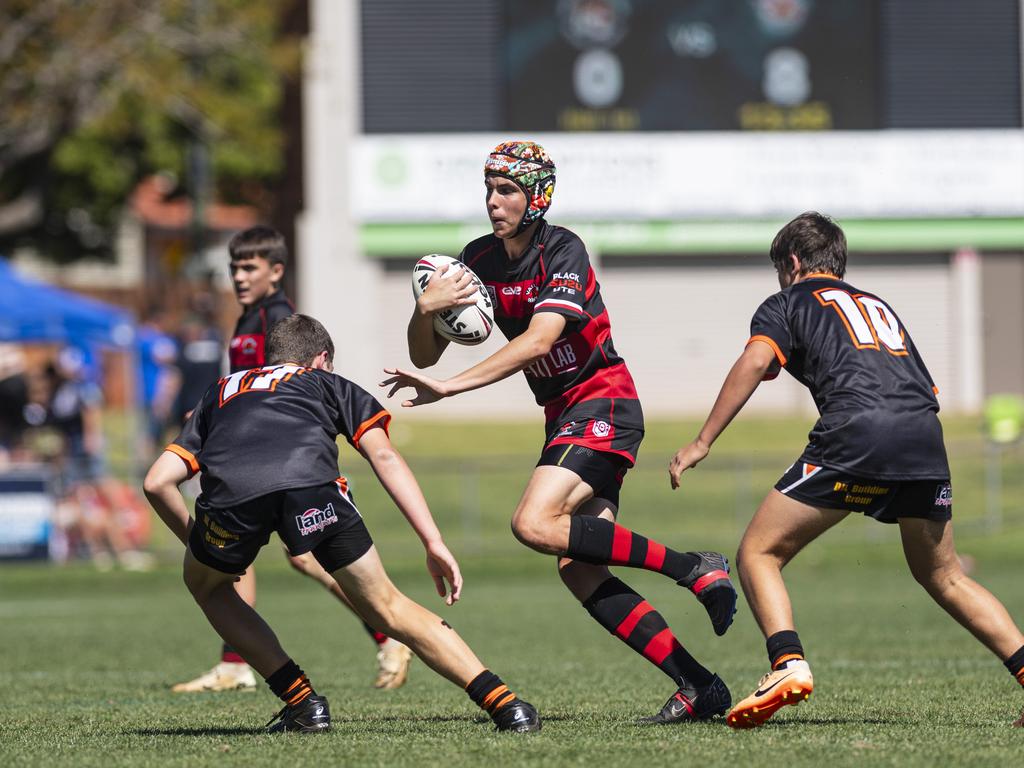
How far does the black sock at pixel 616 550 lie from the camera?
6.29 m

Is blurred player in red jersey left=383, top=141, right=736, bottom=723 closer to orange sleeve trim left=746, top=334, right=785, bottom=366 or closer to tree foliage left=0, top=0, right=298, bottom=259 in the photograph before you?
orange sleeve trim left=746, top=334, right=785, bottom=366

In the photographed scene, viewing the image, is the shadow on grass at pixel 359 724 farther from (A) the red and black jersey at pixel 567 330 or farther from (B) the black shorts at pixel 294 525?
(A) the red and black jersey at pixel 567 330

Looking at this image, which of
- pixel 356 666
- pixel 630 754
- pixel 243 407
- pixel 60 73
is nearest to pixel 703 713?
pixel 630 754

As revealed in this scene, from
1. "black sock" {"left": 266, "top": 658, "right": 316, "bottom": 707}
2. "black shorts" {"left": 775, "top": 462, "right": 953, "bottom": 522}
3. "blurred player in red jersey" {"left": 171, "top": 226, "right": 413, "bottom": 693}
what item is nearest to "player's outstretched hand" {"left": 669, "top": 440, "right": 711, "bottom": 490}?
"black shorts" {"left": 775, "top": 462, "right": 953, "bottom": 522}

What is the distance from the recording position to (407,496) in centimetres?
580

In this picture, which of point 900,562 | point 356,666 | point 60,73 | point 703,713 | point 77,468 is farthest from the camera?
point 60,73

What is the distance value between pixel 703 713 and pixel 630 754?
1.11 meters

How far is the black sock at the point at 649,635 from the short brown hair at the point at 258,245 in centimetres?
282

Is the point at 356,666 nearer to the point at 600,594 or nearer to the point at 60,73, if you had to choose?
the point at 600,594

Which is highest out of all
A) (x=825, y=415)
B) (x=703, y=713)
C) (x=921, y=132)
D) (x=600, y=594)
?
(x=921, y=132)

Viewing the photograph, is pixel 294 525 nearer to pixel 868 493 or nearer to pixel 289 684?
pixel 289 684

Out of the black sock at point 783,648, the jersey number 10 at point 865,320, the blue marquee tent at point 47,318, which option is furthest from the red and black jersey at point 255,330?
the blue marquee tent at point 47,318

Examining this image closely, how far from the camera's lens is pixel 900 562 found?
19.1 metres

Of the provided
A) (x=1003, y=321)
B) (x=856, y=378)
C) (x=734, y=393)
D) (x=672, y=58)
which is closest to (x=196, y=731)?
(x=734, y=393)
